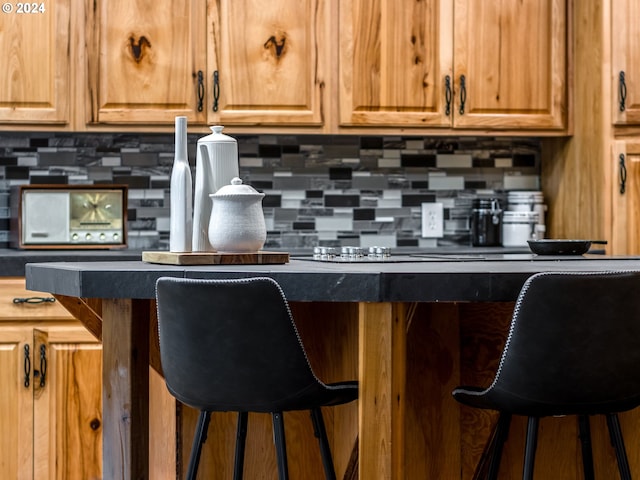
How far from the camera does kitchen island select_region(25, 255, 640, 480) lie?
1910 millimetres

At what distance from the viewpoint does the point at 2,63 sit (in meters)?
3.64

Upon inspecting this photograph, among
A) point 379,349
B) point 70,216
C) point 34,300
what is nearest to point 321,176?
point 70,216

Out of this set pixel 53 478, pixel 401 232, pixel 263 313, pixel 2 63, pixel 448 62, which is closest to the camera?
pixel 263 313

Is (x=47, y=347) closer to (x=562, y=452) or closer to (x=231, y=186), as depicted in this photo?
(x=231, y=186)

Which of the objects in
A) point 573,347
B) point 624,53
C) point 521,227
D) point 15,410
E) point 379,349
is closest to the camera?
point 573,347

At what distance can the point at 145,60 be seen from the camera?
3.72 m

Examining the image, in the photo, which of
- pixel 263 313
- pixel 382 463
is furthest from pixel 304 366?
pixel 382 463

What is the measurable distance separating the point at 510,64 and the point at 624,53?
454 millimetres

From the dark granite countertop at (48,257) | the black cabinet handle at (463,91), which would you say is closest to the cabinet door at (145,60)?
the dark granite countertop at (48,257)

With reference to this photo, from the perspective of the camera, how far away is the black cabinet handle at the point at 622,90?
3781 mm

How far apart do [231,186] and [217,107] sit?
1553mm

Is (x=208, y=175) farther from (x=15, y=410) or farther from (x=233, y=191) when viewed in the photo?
(x=15, y=410)

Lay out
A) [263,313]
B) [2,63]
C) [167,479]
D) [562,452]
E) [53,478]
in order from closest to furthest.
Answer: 1. [263,313]
2. [562,452]
3. [167,479]
4. [53,478]
5. [2,63]

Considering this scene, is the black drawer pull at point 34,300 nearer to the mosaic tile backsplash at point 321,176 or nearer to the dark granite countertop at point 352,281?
the mosaic tile backsplash at point 321,176
